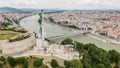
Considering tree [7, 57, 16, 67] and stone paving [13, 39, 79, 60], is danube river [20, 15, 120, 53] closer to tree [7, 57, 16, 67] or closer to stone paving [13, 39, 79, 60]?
stone paving [13, 39, 79, 60]

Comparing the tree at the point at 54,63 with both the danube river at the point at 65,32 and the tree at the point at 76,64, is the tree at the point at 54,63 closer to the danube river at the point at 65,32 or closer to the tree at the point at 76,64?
the tree at the point at 76,64

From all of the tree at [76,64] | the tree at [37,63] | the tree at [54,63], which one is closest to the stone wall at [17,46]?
the tree at [37,63]

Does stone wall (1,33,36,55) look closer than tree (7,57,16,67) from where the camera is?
No

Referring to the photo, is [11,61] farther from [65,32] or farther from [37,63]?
[65,32]

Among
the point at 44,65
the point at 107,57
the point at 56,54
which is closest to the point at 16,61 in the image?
the point at 44,65

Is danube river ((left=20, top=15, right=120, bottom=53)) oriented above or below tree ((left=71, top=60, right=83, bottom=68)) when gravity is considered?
below

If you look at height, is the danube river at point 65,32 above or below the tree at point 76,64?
below

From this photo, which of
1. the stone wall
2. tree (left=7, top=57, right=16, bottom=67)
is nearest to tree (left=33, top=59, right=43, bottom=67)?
tree (left=7, top=57, right=16, bottom=67)

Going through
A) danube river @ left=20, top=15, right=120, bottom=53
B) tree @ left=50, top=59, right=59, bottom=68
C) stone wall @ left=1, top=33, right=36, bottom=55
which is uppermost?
stone wall @ left=1, top=33, right=36, bottom=55

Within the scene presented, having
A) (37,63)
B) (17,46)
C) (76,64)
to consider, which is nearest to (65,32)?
(17,46)
